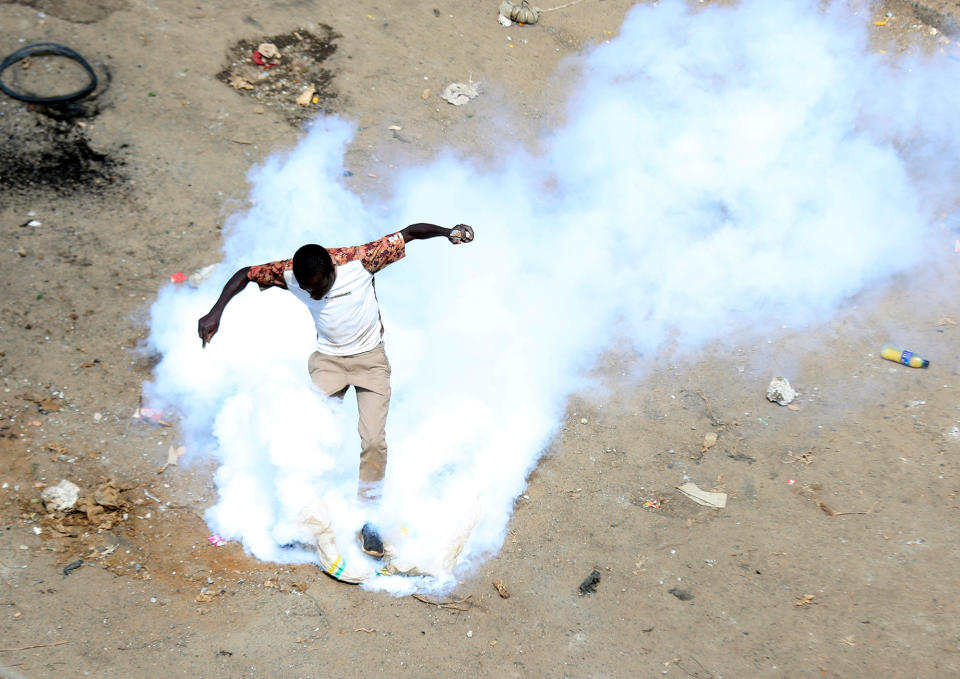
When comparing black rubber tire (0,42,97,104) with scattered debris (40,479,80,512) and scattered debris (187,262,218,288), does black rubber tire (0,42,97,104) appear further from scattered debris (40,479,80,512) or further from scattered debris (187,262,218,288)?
scattered debris (40,479,80,512)

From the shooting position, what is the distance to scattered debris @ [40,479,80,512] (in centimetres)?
367

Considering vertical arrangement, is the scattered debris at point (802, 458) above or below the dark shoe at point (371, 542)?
above

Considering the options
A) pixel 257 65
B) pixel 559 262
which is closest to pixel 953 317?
pixel 559 262

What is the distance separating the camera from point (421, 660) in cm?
325

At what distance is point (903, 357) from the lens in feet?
16.1

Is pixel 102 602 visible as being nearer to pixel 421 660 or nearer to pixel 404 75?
pixel 421 660

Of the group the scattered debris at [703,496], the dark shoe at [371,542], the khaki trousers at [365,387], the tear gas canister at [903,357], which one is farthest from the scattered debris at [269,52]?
the tear gas canister at [903,357]

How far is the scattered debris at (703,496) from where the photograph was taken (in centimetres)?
407

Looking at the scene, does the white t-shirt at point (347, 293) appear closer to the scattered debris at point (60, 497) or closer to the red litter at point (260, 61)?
the scattered debris at point (60, 497)

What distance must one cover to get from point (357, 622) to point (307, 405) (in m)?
1.04

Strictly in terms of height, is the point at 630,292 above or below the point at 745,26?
below

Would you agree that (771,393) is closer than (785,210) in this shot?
Yes

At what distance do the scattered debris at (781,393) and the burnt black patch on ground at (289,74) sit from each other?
4315mm

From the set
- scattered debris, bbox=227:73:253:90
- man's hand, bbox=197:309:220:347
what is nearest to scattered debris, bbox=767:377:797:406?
man's hand, bbox=197:309:220:347
